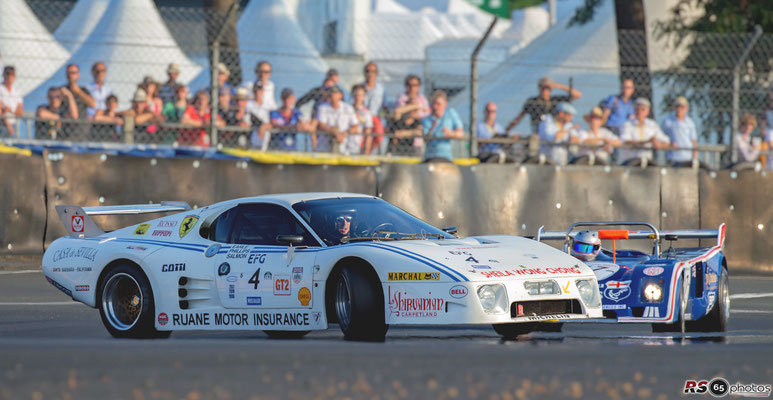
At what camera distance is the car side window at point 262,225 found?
8422 millimetres

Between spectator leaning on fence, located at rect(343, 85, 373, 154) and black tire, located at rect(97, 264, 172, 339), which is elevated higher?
spectator leaning on fence, located at rect(343, 85, 373, 154)

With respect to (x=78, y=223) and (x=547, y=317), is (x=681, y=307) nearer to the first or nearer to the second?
(x=547, y=317)

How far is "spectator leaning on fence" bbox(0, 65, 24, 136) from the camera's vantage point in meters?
13.4

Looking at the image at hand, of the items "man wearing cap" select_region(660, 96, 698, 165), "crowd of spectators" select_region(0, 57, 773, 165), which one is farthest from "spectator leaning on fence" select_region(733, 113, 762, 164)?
"man wearing cap" select_region(660, 96, 698, 165)

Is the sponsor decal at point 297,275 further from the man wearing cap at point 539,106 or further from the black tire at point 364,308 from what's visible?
the man wearing cap at point 539,106

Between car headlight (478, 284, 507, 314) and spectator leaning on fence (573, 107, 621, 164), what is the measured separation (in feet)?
24.7

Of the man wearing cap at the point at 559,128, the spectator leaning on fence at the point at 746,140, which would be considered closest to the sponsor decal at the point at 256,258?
the man wearing cap at the point at 559,128

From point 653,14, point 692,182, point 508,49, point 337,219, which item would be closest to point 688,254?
point 337,219

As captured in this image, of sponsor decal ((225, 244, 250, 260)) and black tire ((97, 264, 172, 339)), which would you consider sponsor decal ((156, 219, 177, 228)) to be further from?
sponsor decal ((225, 244, 250, 260))

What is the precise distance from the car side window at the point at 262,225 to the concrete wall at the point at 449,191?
4.55 metres

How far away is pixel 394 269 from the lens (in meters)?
7.45

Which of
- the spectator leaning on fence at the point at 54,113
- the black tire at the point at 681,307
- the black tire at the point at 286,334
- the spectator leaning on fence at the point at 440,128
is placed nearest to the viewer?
the black tire at the point at 681,307

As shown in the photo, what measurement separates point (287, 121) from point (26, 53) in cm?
300

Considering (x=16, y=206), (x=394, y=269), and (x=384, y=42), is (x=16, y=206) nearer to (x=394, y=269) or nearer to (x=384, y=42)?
(x=384, y=42)
